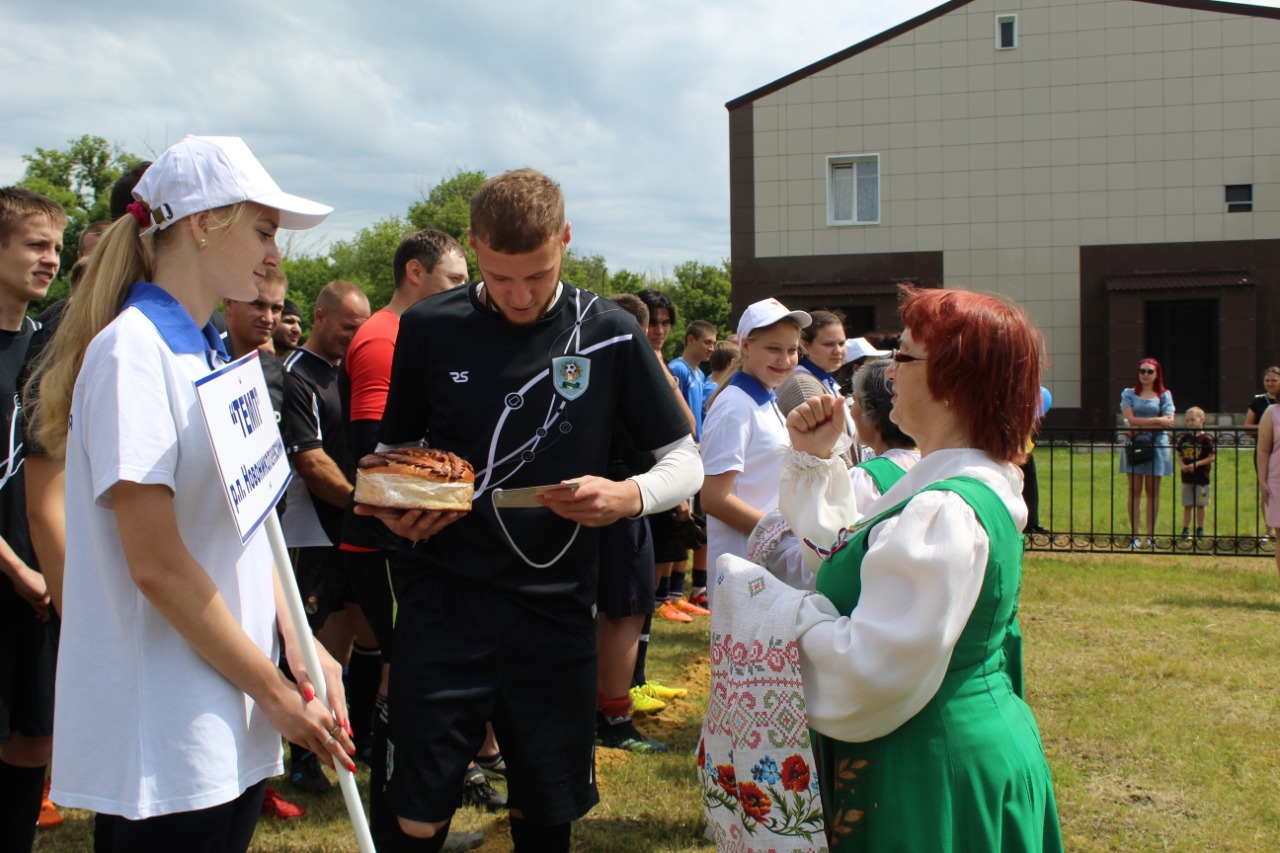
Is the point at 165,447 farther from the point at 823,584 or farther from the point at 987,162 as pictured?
the point at 987,162

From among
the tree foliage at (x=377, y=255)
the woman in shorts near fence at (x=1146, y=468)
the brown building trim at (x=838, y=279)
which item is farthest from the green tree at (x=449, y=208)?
the woman in shorts near fence at (x=1146, y=468)

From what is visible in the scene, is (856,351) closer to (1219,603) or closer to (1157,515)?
(1219,603)

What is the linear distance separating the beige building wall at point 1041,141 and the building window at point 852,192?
277mm

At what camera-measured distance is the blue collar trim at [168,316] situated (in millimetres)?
2002

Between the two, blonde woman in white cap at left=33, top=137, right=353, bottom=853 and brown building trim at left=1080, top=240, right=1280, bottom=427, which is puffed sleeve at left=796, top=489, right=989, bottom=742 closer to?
blonde woman in white cap at left=33, top=137, right=353, bottom=853

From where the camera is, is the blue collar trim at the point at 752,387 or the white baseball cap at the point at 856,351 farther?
the white baseball cap at the point at 856,351

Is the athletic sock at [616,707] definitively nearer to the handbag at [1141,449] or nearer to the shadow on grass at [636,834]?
the shadow on grass at [636,834]

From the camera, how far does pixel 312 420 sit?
189 inches

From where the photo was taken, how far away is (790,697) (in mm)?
2289

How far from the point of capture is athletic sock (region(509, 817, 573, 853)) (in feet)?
9.68

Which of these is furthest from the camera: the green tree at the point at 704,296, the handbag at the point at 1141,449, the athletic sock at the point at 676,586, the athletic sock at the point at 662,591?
the green tree at the point at 704,296

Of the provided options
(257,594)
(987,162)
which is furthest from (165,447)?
(987,162)

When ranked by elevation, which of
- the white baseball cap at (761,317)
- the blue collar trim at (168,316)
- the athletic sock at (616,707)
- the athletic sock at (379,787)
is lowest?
the athletic sock at (616,707)

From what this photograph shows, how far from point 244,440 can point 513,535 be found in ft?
3.15
